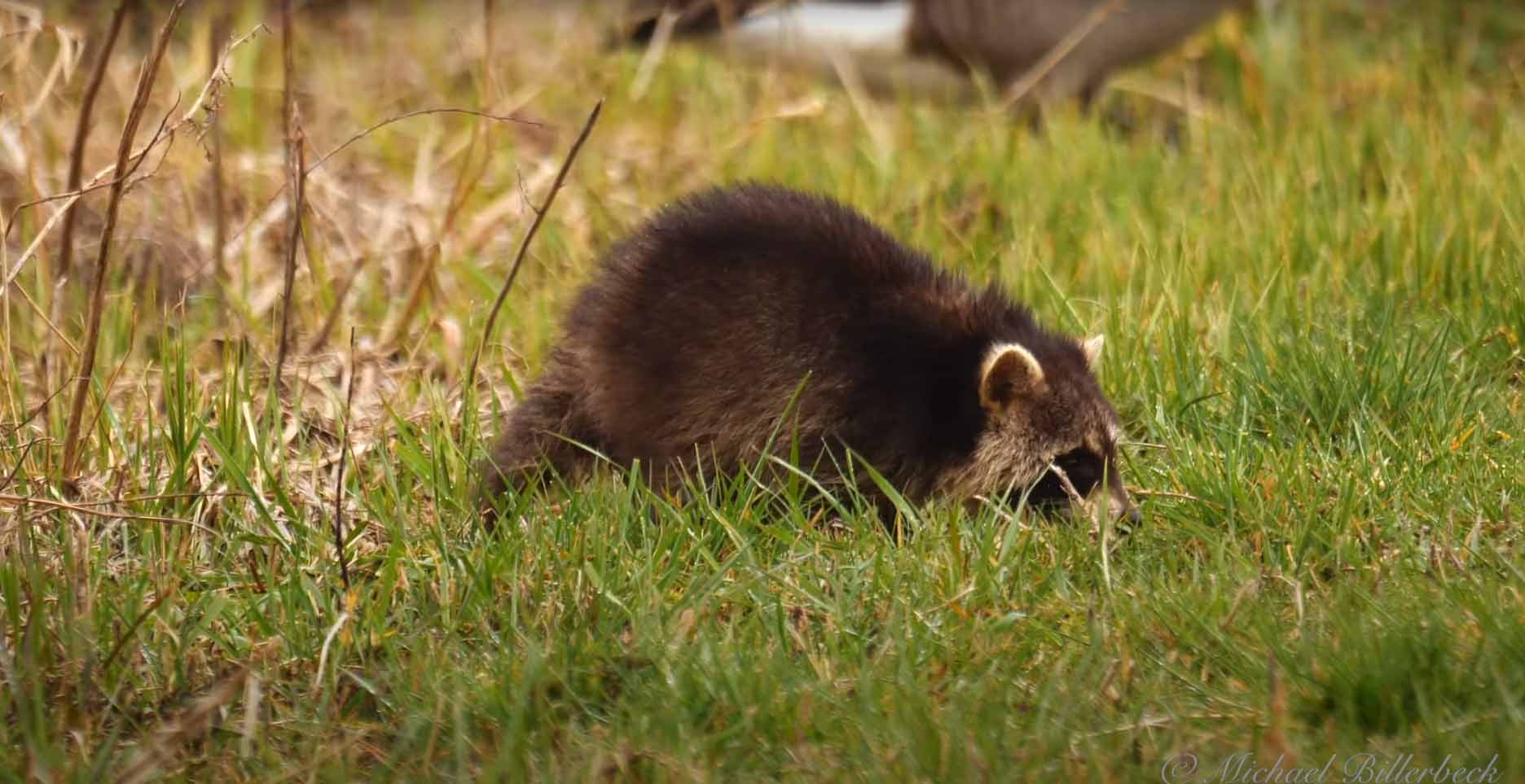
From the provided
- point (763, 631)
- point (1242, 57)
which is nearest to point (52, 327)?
point (763, 631)

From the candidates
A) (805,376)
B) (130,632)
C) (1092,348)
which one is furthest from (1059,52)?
(130,632)

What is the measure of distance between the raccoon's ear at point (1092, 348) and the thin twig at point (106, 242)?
275 cm

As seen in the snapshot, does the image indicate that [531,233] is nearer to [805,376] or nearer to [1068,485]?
[805,376]

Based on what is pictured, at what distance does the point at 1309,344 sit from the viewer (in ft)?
17.0

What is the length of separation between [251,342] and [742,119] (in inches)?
137

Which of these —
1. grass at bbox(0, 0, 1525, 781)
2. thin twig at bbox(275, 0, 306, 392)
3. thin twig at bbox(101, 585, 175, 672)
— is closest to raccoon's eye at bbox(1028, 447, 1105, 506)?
grass at bbox(0, 0, 1525, 781)

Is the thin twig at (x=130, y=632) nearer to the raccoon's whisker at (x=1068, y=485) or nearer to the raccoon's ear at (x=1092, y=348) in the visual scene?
the raccoon's whisker at (x=1068, y=485)

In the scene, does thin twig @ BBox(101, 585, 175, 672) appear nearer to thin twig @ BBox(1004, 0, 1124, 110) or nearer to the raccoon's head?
the raccoon's head

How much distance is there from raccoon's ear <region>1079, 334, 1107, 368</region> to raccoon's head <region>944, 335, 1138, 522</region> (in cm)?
18

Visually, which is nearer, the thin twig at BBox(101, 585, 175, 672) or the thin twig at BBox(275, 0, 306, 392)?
the thin twig at BBox(101, 585, 175, 672)

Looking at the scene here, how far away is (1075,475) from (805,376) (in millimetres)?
896

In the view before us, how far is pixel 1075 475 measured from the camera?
198 inches

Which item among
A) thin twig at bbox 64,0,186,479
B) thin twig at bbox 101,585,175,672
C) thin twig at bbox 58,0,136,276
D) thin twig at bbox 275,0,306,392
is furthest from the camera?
thin twig at bbox 58,0,136,276

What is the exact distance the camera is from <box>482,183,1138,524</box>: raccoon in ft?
16.0
